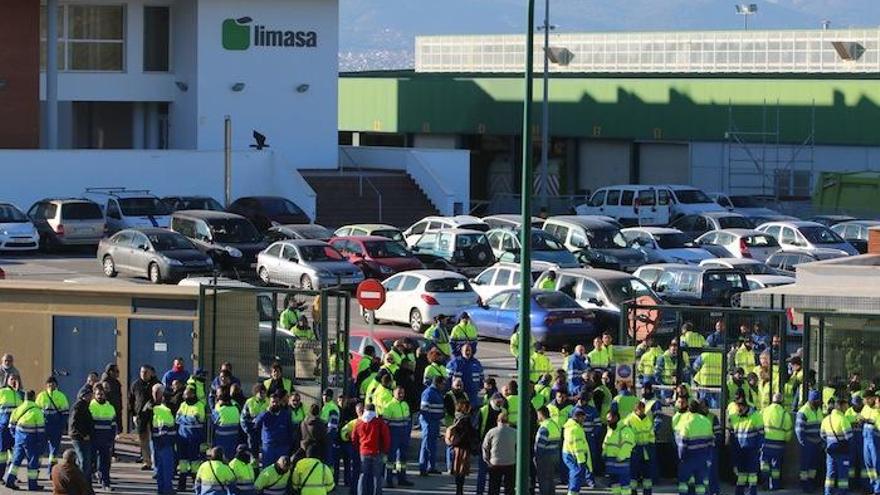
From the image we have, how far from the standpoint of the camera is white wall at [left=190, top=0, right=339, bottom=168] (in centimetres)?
5809

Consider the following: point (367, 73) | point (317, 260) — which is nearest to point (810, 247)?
point (317, 260)

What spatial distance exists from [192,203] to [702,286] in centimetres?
1728

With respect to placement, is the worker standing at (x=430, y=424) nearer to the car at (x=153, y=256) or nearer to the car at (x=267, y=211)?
the car at (x=153, y=256)

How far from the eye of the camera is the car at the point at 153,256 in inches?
1613

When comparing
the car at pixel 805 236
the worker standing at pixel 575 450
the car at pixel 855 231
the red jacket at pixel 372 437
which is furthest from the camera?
the car at pixel 855 231

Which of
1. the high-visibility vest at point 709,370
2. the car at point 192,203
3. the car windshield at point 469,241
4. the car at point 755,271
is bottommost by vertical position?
the high-visibility vest at point 709,370

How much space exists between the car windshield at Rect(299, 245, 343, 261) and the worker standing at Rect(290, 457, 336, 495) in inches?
777

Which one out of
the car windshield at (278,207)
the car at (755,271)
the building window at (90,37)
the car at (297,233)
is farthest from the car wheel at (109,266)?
the building window at (90,37)

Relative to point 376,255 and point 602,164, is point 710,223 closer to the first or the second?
point 376,255

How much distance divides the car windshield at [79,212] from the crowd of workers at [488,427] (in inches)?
848

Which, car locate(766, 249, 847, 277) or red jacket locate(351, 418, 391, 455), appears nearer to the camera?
red jacket locate(351, 418, 391, 455)

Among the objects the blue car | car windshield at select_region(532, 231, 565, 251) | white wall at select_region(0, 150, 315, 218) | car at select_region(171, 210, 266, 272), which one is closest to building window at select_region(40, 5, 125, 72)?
white wall at select_region(0, 150, 315, 218)

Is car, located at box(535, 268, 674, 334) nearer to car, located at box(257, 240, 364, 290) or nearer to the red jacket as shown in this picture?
car, located at box(257, 240, 364, 290)

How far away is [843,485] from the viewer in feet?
78.2
